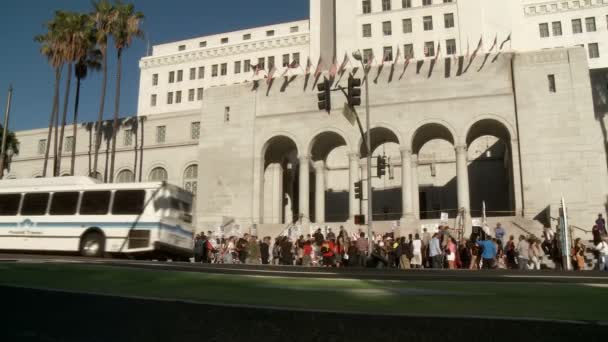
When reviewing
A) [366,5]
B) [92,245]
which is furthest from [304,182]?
[366,5]

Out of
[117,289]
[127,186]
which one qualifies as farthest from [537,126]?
[117,289]

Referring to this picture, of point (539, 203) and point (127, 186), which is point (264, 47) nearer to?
point (539, 203)

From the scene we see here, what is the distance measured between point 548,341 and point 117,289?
4896 mm

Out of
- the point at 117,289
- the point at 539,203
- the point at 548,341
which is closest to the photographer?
the point at 548,341

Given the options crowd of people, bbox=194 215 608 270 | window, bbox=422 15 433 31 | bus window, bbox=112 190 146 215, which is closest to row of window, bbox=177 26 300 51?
window, bbox=422 15 433 31

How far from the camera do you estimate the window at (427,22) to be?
52469mm

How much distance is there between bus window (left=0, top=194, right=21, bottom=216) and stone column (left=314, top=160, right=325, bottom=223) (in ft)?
68.4

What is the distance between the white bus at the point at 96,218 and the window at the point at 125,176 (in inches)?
1082

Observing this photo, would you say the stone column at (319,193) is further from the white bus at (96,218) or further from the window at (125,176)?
the window at (125,176)

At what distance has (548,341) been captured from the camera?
3564 mm

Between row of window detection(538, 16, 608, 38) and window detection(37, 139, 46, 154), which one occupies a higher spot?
row of window detection(538, 16, 608, 38)

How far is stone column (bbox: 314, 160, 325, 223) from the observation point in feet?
120

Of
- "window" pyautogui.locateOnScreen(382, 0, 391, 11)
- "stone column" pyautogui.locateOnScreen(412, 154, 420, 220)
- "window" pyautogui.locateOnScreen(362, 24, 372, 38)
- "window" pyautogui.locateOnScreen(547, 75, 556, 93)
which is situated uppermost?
"window" pyautogui.locateOnScreen(382, 0, 391, 11)

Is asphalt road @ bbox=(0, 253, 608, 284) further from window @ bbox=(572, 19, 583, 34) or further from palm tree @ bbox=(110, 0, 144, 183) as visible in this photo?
window @ bbox=(572, 19, 583, 34)
